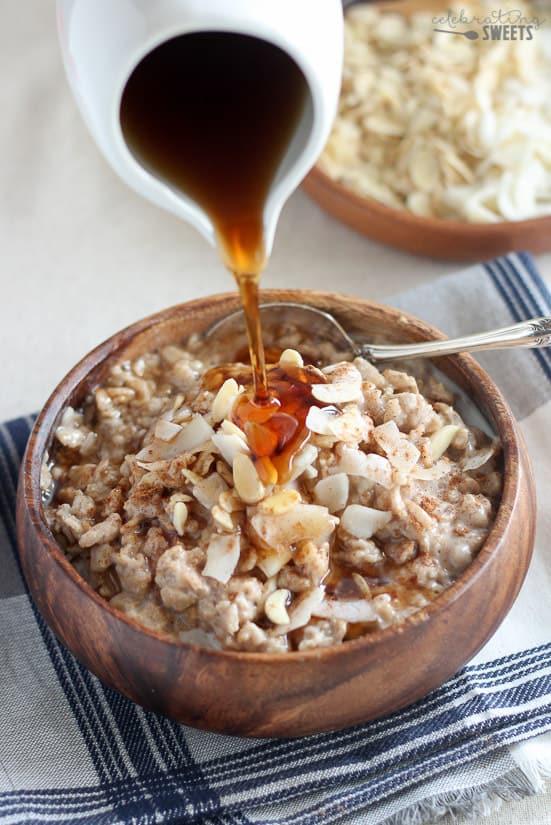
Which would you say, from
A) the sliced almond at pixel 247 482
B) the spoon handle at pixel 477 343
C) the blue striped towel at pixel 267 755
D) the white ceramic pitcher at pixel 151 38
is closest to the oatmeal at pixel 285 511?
the sliced almond at pixel 247 482

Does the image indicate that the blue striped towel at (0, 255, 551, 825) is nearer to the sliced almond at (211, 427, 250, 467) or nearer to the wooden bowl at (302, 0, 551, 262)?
the sliced almond at (211, 427, 250, 467)

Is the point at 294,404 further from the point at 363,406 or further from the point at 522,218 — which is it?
the point at 522,218

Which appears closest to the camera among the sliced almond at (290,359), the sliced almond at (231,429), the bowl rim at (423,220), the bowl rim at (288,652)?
the bowl rim at (288,652)

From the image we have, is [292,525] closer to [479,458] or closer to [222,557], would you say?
[222,557]

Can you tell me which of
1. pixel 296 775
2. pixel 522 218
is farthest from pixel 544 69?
pixel 296 775

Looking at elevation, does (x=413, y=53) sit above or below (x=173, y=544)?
above

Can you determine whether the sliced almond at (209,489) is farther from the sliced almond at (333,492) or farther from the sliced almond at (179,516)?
the sliced almond at (333,492)
